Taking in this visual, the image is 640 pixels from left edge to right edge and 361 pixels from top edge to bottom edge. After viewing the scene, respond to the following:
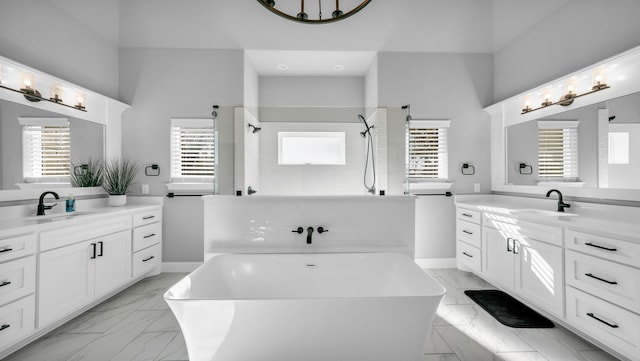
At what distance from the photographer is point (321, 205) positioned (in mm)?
2074

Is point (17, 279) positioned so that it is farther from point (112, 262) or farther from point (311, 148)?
point (311, 148)

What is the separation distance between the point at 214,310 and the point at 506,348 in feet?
6.40

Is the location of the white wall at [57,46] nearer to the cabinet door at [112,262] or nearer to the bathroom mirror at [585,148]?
the cabinet door at [112,262]

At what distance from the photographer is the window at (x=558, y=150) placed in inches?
90.3

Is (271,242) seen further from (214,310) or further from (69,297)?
(69,297)

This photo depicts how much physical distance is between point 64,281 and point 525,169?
437 centimetres

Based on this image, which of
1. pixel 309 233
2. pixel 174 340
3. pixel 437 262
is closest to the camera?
pixel 174 340

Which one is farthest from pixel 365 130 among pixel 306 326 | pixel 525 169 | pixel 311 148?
pixel 525 169

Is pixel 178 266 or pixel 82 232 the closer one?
pixel 82 232

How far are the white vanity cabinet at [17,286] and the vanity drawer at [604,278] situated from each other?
3680 millimetres

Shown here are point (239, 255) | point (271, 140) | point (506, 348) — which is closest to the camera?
point (506, 348)

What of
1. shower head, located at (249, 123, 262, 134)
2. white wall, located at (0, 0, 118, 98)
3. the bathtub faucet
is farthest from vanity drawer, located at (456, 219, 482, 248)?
white wall, located at (0, 0, 118, 98)

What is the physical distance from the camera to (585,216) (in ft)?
6.59

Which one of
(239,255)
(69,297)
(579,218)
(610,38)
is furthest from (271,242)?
(610,38)
